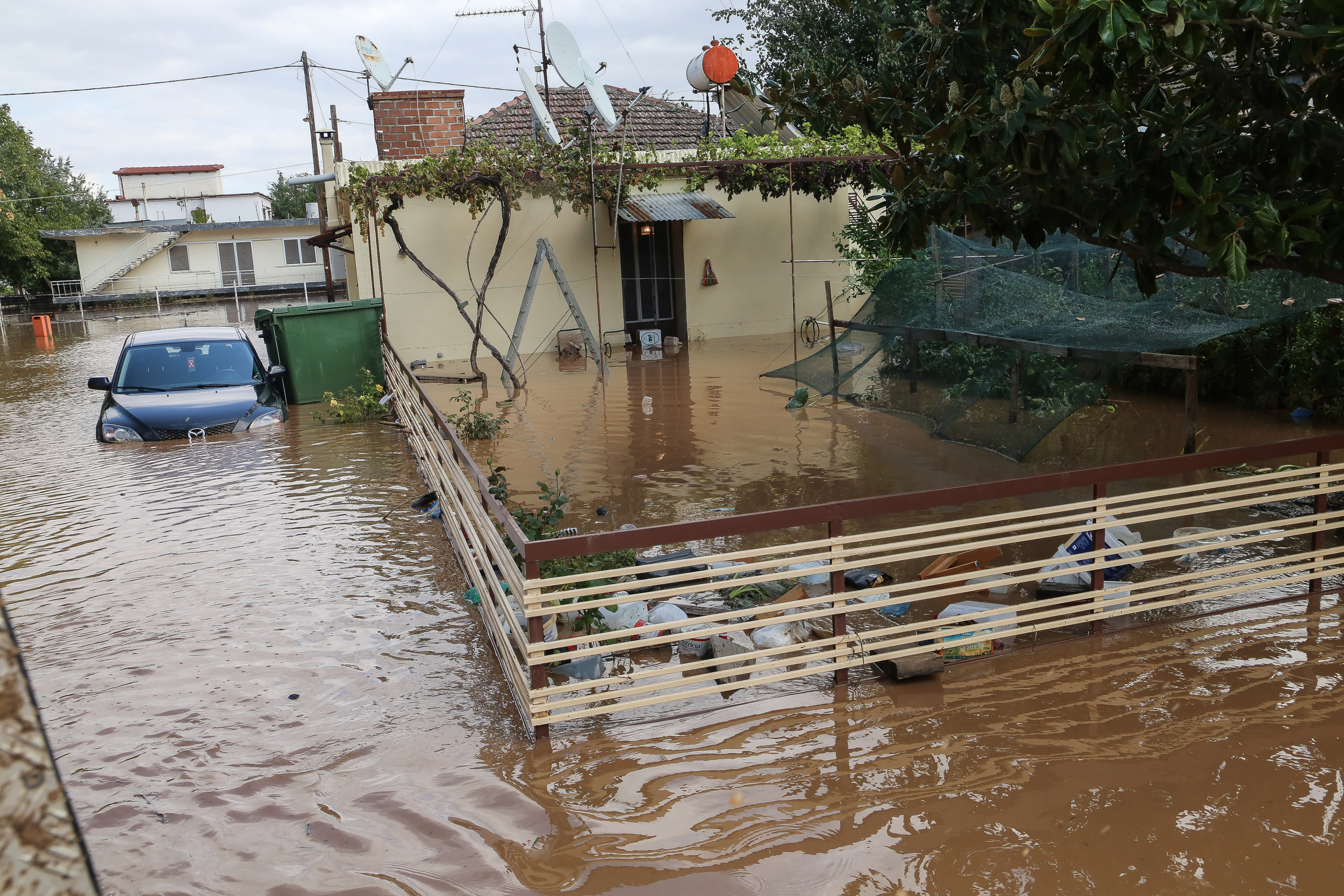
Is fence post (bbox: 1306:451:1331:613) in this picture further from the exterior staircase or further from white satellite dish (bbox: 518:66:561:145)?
the exterior staircase

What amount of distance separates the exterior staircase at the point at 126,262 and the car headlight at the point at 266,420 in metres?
33.8

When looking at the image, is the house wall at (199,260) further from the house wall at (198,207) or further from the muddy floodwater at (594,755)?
the muddy floodwater at (594,755)

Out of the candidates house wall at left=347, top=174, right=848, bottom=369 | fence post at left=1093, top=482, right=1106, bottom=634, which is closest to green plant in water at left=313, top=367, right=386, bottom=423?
house wall at left=347, top=174, right=848, bottom=369

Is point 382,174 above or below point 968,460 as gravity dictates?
above

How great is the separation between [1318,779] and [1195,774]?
0.45 meters

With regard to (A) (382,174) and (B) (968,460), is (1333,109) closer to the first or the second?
(B) (968,460)

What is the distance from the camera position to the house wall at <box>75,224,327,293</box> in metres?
40.4

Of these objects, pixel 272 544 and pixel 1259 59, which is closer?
pixel 1259 59

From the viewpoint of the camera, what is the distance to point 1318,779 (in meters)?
3.83

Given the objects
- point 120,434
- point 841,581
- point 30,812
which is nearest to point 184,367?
point 120,434

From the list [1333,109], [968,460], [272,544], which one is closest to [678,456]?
[968,460]

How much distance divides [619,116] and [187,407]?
38.5ft

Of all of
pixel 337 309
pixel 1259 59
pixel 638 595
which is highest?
pixel 1259 59

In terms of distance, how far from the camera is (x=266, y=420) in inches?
470
